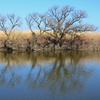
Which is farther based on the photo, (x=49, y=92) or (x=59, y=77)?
(x=59, y=77)

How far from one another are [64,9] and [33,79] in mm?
23139

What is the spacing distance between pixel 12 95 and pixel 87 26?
26.0 m

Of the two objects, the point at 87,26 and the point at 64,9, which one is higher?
the point at 64,9

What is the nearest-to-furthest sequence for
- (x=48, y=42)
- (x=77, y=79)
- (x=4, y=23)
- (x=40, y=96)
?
(x=40, y=96), (x=77, y=79), (x=4, y=23), (x=48, y=42)

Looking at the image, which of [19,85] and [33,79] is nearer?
[19,85]

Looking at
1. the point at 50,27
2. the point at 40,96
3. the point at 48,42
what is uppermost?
the point at 50,27

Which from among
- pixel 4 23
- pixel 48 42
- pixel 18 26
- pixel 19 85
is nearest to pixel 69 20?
pixel 48 42

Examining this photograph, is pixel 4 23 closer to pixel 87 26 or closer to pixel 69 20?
pixel 69 20

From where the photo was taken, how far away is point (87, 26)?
33.0 m

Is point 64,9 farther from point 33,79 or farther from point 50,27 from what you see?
point 33,79

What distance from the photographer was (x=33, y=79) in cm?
A: 1216

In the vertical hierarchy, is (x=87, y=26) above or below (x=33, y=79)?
above

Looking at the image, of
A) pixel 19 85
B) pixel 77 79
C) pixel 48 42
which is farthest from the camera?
pixel 48 42

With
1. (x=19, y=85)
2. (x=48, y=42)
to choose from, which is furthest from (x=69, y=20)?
(x=19, y=85)
